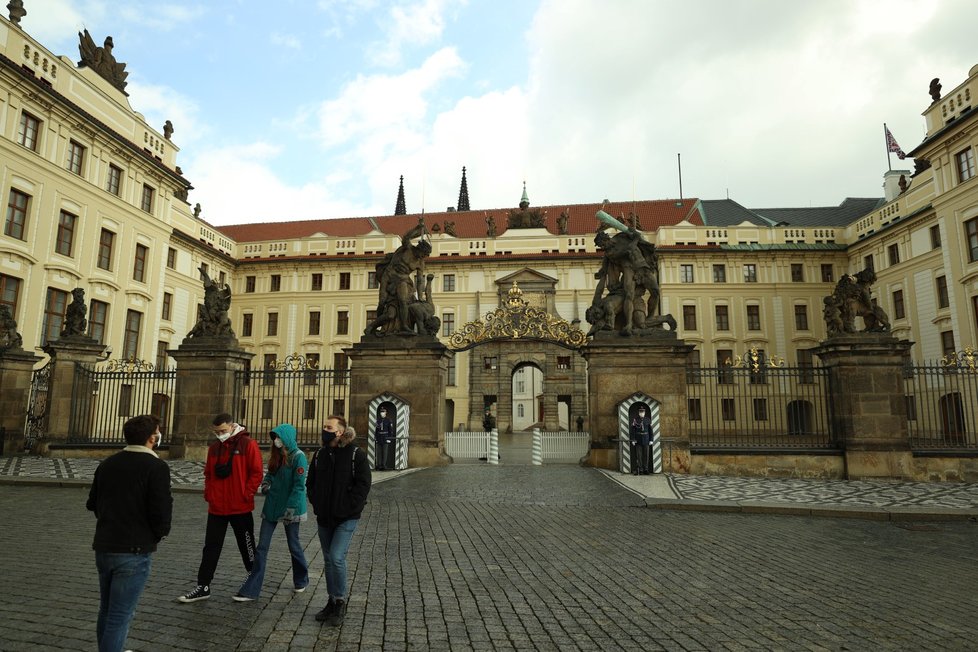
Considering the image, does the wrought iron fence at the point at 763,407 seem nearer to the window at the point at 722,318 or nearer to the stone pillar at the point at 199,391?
the window at the point at 722,318

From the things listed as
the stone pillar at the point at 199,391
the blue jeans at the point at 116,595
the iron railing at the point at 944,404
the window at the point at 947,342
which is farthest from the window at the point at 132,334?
the window at the point at 947,342

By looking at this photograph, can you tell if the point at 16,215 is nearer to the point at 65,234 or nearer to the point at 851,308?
the point at 65,234

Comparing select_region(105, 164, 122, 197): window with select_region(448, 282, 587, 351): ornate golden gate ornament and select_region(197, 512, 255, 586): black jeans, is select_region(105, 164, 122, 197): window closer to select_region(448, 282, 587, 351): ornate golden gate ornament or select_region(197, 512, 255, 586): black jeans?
select_region(448, 282, 587, 351): ornate golden gate ornament

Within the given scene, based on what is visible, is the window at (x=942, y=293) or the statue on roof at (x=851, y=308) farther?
the window at (x=942, y=293)

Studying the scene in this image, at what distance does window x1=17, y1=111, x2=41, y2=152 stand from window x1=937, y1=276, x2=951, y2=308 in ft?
140

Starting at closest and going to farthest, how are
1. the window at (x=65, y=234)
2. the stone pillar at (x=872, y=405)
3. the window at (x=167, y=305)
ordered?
the stone pillar at (x=872, y=405), the window at (x=65, y=234), the window at (x=167, y=305)

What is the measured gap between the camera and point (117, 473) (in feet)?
12.3

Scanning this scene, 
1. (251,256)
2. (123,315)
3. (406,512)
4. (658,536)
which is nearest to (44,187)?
(123,315)

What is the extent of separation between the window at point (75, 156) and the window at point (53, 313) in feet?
18.4

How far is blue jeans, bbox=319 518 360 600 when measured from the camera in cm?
463

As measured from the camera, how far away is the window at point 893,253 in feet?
117

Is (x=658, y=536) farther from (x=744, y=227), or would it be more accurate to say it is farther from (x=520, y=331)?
(x=744, y=227)

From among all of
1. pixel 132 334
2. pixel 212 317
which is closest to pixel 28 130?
pixel 132 334

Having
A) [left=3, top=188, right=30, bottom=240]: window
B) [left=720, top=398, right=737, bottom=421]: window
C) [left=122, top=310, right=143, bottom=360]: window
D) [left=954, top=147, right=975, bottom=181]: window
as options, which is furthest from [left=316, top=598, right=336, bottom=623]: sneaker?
[left=954, top=147, right=975, bottom=181]: window
